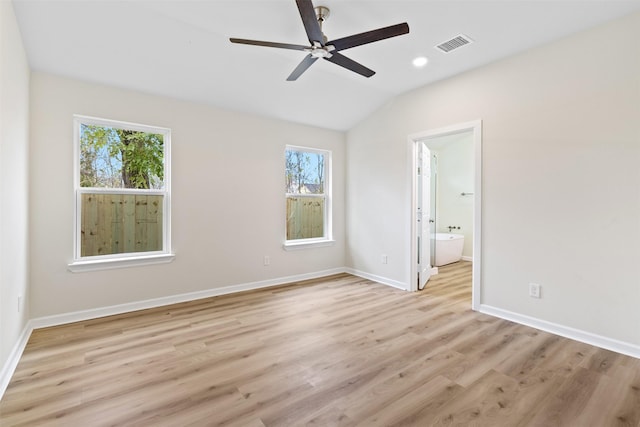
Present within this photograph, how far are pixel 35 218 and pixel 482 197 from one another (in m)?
4.46

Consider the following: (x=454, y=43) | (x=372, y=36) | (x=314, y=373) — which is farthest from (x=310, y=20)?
(x=314, y=373)

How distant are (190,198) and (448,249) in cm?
481

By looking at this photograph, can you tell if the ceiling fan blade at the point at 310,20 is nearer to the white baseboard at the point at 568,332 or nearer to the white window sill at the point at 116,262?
the white window sill at the point at 116,262

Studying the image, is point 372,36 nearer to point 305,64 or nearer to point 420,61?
point 305,64

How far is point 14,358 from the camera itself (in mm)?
2150

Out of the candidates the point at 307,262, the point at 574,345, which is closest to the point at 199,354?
the point at 307,262

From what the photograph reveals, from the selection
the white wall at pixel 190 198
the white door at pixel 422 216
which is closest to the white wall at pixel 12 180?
the white wall at pixel 190 198

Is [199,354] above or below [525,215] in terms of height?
below

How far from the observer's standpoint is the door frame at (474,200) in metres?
3.27

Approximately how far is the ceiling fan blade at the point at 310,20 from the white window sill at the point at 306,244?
114 inches

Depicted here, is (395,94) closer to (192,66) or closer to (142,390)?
(192,66)

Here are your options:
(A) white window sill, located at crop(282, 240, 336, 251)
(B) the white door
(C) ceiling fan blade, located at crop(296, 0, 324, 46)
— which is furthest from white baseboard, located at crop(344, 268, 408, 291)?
(C) ceiling fan blade, located at crop(296, 0, 324, 46)

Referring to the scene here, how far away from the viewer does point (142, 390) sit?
1.88 meters

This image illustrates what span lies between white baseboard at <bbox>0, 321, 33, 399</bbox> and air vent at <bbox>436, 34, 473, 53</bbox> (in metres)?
4.24
